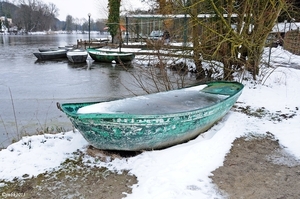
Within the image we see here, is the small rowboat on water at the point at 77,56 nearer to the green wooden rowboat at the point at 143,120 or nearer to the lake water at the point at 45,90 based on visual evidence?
the lake water at the point at 45,90

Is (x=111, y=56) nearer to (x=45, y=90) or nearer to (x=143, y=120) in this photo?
(x=45, y=90)

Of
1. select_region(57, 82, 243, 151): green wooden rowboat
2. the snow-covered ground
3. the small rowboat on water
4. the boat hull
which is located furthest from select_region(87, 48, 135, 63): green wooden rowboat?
select_region(57, 82, 243, 151): green wooden rowboat

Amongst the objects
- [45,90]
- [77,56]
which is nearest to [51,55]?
[77,56]

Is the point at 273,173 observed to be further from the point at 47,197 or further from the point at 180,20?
the point at 180,20

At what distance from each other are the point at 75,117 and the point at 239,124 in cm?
297

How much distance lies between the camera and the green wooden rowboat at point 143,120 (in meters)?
3.26

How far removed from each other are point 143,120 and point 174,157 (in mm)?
662

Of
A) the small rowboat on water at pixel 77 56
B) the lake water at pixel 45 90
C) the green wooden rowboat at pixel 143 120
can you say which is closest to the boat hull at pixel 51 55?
the lake water at pixel 45 90

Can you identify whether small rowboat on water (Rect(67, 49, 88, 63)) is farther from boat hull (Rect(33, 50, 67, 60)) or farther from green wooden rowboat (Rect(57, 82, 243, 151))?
green wooden rowboat (Rect(57, 82, 243, 151))

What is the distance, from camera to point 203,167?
132 inches

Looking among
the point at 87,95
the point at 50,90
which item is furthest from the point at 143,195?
the point at 50,90

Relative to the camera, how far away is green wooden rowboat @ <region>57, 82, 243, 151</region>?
3260mm

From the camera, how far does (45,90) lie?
9891mm

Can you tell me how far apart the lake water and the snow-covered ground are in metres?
1.57
